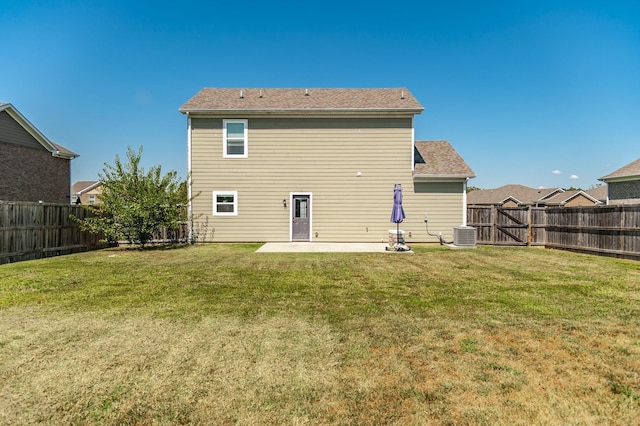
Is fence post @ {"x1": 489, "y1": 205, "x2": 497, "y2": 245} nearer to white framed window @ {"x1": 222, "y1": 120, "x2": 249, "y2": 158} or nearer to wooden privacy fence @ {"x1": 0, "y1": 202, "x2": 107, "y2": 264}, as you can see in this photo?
white framed window @ {"x1": 222, "y1": 120, "x2": 249, "y2": 158}

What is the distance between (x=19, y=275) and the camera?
22.9ft

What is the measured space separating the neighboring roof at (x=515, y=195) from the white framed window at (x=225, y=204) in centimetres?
3624

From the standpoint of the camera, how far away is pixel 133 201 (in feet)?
39.5

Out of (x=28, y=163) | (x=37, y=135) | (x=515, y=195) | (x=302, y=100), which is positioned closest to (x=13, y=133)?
(x=37, y=135)

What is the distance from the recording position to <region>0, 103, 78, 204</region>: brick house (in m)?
14.3

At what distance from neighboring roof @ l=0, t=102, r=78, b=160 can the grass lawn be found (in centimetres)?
1265

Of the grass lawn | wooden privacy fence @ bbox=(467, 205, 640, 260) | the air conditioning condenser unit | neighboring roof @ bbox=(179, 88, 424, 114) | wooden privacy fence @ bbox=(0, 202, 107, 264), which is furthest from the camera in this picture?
neighboring roof @ bbox=(179, 88, 424, 114)

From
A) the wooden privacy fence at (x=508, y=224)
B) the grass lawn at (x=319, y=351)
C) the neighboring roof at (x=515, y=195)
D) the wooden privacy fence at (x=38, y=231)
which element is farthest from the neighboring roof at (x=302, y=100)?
the neighboring roof at (x=515, y=195)

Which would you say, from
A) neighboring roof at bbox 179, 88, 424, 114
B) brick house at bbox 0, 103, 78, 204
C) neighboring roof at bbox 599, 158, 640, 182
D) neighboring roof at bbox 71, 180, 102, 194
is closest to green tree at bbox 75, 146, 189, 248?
neighboring roof at bbox 179, 88, 424, 114

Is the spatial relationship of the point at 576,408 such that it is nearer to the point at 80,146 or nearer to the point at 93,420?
the point at 93,420

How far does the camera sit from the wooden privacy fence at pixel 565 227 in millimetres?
9744

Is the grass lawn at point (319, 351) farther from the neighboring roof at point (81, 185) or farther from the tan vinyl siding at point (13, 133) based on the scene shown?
the neighboring roof at point (81, 185)

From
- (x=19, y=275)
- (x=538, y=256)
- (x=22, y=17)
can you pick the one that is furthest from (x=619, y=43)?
(x=22, y=17)

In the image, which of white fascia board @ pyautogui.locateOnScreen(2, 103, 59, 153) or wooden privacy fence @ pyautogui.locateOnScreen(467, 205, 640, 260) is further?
white fascia board @ pyautogui.locateOnScreen(2, 103, 59, 153)
